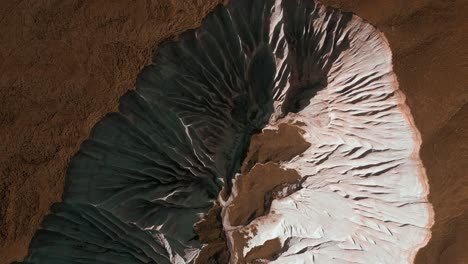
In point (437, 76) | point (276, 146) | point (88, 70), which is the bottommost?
point (276, 146)

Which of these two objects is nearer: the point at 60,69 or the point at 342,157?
the point at 60,69

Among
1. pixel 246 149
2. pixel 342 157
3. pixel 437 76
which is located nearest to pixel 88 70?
pixel 246 149

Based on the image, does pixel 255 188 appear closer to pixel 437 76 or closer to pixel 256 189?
pixel 256 189

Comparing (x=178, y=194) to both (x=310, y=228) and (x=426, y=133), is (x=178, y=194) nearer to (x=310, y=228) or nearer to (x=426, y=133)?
(x=310, y=228)

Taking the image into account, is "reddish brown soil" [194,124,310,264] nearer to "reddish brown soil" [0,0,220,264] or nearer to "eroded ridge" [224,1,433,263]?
"eroded ridge" [224,1,433,263]

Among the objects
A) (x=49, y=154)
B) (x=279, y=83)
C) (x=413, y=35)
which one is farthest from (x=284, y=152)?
(x=49, y=154)

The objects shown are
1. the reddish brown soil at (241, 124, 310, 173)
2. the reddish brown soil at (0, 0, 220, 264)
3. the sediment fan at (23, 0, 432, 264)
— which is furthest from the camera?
the reddish brown soil at (241, 124, 310, 173)

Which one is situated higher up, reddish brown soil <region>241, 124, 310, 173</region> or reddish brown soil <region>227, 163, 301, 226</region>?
reddish brown soil <region>241, 124, 310, 173</region>

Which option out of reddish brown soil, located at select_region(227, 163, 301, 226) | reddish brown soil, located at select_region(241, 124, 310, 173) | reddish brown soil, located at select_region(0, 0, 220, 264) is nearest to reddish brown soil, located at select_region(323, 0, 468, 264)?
reddish brown soil, located at select_region(241, 124, 310, 173)
